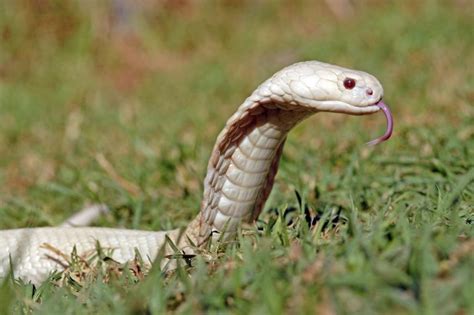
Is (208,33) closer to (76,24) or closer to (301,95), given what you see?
(76,24)

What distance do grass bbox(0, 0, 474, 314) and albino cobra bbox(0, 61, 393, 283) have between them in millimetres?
196

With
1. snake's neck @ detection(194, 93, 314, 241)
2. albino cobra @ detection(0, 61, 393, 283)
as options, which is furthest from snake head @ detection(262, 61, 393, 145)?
snake's neck @ detection(194, 93, 314, 241)

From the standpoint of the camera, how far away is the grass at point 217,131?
2.09m

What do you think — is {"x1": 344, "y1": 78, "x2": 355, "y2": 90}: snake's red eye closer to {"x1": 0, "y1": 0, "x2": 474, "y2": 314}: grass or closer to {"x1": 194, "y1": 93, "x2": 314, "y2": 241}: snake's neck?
{"x1": 194, "y1": 93, "x2": 314, "y2": 241}: snake's neck

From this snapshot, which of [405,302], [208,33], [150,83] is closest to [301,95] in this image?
[405,302]

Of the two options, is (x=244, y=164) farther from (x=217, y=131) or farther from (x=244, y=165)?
(x=217, y=131)

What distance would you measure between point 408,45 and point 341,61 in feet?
1.78

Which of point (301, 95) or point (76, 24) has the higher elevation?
point (301, 95)

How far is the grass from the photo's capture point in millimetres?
2094

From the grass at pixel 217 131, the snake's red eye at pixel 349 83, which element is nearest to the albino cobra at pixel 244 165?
the snake's red eye at pixel 349 83

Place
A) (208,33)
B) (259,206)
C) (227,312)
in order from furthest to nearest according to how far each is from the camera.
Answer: (208,33)
(259,206)
(227,312)

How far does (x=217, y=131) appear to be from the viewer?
225 inches

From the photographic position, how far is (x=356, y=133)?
4.91 m

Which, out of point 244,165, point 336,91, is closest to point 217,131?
point 244,165
